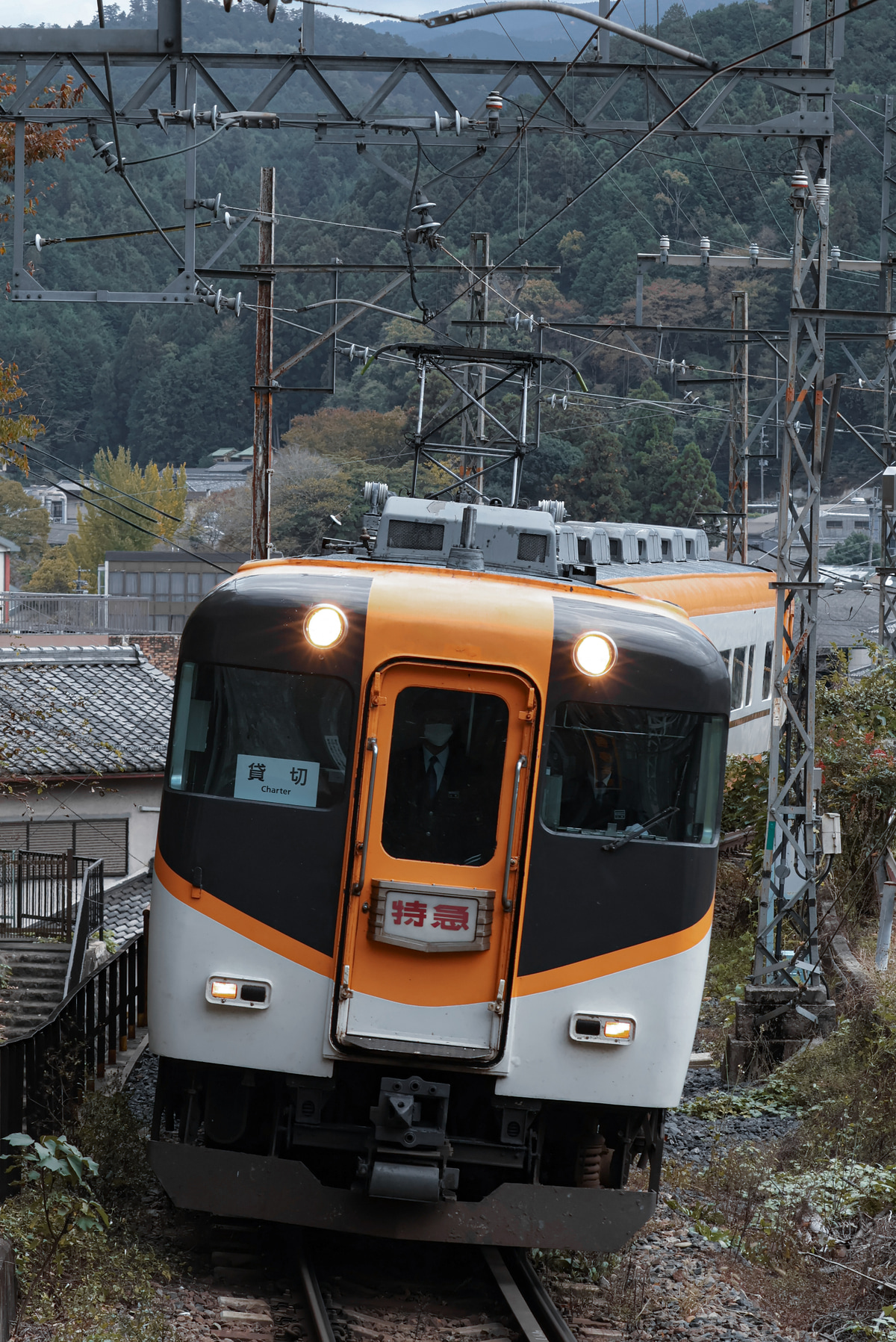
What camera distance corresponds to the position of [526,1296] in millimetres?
6781

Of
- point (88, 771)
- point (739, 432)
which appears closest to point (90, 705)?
point (88, 771)

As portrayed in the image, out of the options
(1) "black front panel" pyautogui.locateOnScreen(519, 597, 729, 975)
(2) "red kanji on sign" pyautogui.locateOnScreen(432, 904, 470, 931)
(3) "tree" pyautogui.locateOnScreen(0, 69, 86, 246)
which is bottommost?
(2) "red kanji on sign" pyautogui.locateOnScreen(432, 904, 470, 931)

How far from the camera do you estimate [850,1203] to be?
787cm

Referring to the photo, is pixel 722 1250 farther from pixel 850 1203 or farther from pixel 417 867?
pixel 417 867

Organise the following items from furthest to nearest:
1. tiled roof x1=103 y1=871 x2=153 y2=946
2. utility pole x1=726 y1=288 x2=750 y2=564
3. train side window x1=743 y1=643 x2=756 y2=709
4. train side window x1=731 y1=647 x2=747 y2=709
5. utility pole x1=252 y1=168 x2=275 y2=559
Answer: utility pole x1=726 y1=288 x2=750 y2=564 → tiled roof x1=103 y1=871 x2=153 y2=946 → train side window x1=743 y1=643 x2=756 y2=709 → train side window x1=731 y1=647 x2=747 y2=709 → utility pole x1=252 y1=168 x2=275 y2=559

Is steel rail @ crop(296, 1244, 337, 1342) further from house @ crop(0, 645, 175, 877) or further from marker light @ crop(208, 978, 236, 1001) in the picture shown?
house @ crop(0, 645, 175, 877)

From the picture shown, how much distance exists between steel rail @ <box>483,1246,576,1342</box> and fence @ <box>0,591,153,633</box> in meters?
41.9

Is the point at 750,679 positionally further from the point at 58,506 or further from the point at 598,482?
the point at 58,506

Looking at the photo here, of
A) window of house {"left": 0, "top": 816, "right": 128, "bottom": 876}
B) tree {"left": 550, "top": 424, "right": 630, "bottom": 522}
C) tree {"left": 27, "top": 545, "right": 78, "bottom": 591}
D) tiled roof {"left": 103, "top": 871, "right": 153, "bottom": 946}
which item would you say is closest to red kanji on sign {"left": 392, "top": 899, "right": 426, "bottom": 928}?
tiled roof {"left": 103, "top": 871, "right": 153, "bottom": 946}

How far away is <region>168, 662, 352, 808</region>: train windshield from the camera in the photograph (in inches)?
255

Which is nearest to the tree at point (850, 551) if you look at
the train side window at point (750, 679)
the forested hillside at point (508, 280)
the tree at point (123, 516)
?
the forested hillside at point (508, 280)

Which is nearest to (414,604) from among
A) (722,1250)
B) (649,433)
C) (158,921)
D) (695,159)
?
(158,921)

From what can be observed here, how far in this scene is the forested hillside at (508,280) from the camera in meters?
59.5

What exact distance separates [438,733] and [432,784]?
227 millimetres
